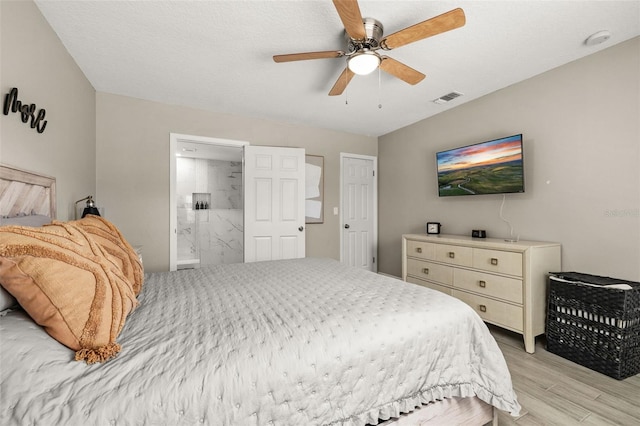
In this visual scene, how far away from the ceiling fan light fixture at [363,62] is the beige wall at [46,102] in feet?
6.46

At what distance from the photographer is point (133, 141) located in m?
3.31

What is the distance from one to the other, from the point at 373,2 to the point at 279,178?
252cm

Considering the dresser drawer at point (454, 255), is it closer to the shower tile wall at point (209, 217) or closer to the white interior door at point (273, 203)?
the white interior door at point (273, 203)

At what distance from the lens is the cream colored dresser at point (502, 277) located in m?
2.36

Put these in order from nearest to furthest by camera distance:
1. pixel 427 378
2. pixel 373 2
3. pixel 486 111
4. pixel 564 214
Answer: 1. pixel 427 378
2. pixel 373 2
3. pixel 564 214
4. pixel 486 111

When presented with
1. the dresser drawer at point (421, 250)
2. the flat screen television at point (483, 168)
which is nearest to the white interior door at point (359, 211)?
the dresser drawer at point (421, 250)

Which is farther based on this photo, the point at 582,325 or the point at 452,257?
the point at 452,257

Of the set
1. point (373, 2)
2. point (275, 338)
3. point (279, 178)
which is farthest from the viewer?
point (279, 178)

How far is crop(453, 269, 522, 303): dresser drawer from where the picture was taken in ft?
8.00

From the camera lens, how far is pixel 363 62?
1980 millimetres

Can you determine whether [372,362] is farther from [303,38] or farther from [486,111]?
[486,111]

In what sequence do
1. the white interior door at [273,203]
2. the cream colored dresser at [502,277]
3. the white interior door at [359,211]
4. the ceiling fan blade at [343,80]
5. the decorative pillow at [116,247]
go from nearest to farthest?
the decorative pillow at [116,247] → the ceiling fan blade at [343,80] → the cream colored dresser at [502,277] → the white interior door at [273,203] → the white interior door at [359,211]

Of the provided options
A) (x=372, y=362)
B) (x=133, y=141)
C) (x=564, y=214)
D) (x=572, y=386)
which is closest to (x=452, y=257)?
(x=564, y=214)

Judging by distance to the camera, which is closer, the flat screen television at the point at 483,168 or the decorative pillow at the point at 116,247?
the decorative pillow at the point at 116,247
